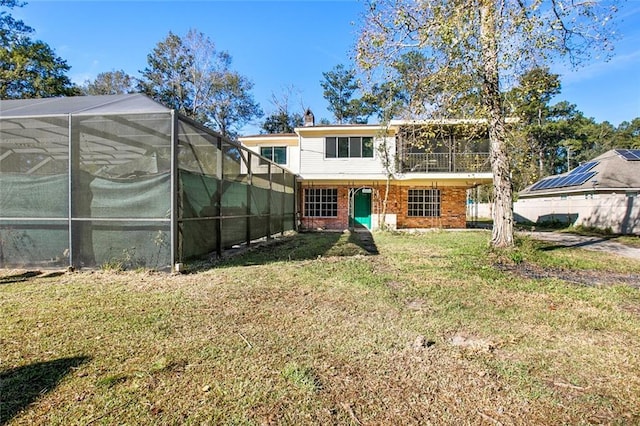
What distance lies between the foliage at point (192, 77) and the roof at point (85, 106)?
22727mm

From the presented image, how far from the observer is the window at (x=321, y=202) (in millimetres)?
17312

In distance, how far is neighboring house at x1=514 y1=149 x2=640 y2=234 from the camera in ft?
48.9

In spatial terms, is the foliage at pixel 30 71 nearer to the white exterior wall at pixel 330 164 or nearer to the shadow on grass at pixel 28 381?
the white exterior wall at pixel 330 164

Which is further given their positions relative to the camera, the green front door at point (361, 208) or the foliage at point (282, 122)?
the foliage at point (282, 122)

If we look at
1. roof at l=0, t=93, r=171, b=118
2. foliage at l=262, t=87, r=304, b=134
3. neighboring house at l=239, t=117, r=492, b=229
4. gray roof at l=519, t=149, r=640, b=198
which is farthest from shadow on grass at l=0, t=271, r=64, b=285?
A: foliage at l=262, t=87, r=304, b=134

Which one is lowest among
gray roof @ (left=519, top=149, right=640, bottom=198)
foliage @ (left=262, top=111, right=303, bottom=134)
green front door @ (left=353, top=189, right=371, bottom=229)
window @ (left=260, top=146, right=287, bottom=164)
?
green front door @ (left=353, top=189, right=371, bottom=229)

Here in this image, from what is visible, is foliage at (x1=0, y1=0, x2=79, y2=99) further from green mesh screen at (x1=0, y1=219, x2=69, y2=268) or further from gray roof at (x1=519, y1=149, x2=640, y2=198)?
gray roof at (x1=519, y1=149, x2=640, y2=198)

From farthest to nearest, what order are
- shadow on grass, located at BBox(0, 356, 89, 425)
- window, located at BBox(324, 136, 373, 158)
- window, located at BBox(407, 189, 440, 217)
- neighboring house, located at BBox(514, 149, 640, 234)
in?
1. window, located at BBox(407, 189, 440, 217)
2. window, located at BBox(324, 136, 373, 158)
3. neighboring house, located at BBox(514, 149, 640, 234)
4. shadow on grass, located at BBox(0, 356, 89, 425)

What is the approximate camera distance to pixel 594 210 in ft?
54.3

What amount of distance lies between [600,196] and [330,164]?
13.5 meters

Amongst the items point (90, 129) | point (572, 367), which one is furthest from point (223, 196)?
point (572, 367)

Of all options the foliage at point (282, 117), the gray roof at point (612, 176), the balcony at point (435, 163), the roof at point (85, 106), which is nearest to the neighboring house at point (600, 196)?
the gray roof at point (612, 176)

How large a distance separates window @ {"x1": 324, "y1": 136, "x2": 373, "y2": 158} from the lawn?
11.8 m

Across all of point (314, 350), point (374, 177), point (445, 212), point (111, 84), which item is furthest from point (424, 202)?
point (111, 84)
